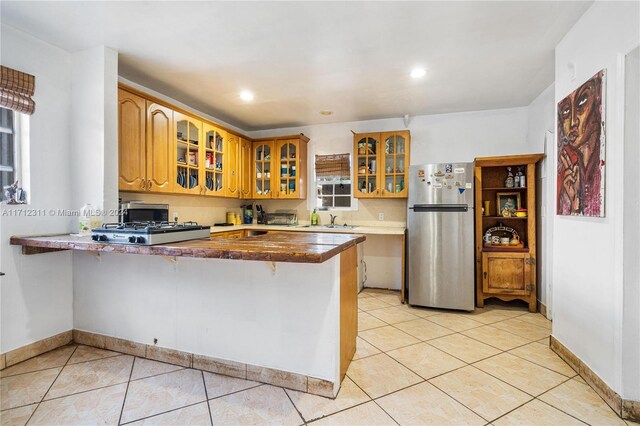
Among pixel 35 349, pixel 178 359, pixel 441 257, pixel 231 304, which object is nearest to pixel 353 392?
pixel 231 304

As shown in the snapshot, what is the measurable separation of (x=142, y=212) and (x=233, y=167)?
1.54 metres

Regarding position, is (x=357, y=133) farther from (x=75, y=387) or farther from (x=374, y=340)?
(x=75, y=387)

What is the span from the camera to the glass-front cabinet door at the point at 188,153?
11.0 ft

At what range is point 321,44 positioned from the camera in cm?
242

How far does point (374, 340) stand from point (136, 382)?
1835 mm

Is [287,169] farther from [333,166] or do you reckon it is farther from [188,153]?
[188,153]

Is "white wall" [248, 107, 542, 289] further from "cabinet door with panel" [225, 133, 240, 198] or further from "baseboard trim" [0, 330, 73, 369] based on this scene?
"baseboard trim" [0, 330, 73, 369]

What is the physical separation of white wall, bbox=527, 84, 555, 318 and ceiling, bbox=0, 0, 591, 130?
19 centimetres

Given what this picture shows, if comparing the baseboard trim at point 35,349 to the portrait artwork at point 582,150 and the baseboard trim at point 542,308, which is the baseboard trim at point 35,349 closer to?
the portrait artwork at point 582,150

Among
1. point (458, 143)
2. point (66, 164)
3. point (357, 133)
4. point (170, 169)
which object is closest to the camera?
point (66, 164)

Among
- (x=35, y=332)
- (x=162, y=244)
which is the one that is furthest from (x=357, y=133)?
(x=35, y=332)

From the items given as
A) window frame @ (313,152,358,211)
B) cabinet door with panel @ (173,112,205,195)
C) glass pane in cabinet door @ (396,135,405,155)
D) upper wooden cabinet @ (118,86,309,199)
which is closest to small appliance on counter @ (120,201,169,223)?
upper wooden cabinet @ (118,86,309,199)

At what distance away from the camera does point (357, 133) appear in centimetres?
446

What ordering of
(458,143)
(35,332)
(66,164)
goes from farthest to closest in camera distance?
(458,143) < (66,164) < (35,332)
